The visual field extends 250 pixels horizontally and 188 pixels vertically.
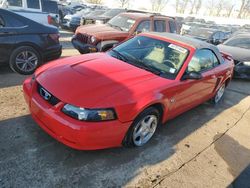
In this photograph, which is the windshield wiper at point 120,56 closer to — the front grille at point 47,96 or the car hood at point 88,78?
the car hood at point 88,78

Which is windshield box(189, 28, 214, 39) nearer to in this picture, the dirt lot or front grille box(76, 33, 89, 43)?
front grille box(76, 33, 89, 43)

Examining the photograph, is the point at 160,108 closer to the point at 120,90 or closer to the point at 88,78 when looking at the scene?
the point at 120,90

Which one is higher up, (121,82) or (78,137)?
(121,82)

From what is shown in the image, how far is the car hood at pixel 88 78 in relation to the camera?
3215 millimetres

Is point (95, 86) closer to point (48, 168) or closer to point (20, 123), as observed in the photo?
point (48, 168)

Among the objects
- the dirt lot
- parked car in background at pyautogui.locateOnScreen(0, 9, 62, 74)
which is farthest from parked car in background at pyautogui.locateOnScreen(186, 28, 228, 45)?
the dirt lot

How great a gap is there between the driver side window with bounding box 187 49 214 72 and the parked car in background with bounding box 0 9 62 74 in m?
3.63

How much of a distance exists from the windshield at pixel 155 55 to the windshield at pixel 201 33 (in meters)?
9.58

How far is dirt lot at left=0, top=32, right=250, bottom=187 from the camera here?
10.2 ft

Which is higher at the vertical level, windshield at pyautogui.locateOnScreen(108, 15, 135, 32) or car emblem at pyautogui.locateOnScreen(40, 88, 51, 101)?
windshield at pyautogui.locateOnScreen(108, 15, 135, 32)

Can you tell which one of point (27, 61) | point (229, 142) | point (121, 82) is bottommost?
point (229, 142)

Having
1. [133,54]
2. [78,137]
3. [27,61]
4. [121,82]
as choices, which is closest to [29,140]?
[78,137]

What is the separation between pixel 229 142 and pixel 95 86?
270 cm

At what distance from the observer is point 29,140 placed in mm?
3658
